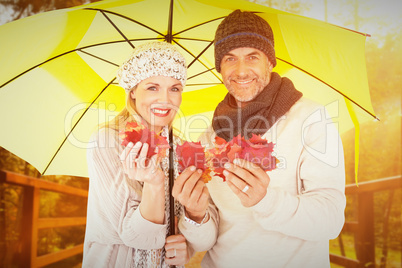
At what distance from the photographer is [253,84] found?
1088mm

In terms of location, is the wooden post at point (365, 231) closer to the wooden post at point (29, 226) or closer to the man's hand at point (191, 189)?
the man's hand at point (191, 189)

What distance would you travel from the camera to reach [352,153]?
3.05 meters

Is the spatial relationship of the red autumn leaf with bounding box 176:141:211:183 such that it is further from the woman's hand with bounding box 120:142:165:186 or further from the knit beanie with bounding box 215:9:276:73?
the knit beanie with bounding box 215:9:276:73

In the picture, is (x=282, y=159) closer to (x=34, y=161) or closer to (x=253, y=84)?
(x=253, y=84)

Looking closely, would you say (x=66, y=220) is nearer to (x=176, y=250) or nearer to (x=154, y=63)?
(x=176, y=250)

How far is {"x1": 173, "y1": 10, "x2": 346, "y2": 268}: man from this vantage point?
0.93 meters

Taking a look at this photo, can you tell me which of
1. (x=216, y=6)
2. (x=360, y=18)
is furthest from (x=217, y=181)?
(x=360, y=18)

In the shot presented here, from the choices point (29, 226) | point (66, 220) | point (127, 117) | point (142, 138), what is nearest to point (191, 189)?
point (142, 138)

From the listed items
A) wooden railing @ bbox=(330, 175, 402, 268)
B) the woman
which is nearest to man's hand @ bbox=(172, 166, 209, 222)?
the woman

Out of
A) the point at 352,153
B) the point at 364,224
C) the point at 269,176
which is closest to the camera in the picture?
the point at 269,176

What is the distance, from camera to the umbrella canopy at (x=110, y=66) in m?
1.03

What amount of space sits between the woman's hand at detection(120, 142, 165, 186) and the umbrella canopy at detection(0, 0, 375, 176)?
0.46 metres

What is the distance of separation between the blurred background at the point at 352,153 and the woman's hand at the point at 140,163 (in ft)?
2.19

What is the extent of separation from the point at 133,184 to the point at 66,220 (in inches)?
54.0
